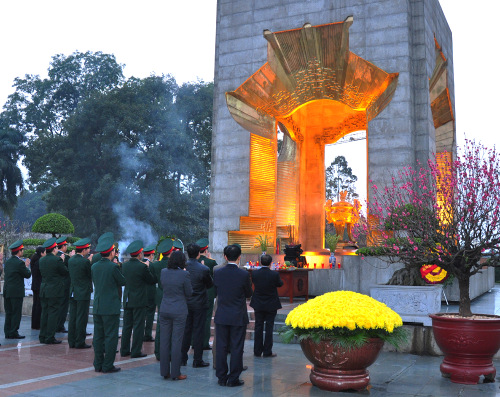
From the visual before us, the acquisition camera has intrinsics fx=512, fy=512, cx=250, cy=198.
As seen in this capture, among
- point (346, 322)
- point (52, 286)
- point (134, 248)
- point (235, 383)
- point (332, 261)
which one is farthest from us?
point (332, 261)

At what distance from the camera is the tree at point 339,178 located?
38938 mm

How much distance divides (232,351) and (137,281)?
89.3 inches

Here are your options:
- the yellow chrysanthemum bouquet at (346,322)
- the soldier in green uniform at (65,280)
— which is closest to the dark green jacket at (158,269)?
the soldier in green uniform at (65,280)

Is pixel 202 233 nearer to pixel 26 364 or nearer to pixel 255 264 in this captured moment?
pixel 255 264

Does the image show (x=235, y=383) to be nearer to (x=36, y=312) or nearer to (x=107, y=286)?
(x=107, y=286)

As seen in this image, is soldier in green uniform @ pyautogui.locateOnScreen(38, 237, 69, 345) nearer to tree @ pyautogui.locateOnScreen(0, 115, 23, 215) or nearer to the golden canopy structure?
the golden canopy structure

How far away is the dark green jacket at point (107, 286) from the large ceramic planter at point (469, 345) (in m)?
4.32

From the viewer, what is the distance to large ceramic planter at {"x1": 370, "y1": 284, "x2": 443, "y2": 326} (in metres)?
8.75

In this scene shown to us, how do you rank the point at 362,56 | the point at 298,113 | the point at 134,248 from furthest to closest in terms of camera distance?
the point at 298,113, the point at 362,56, the point at 134,248

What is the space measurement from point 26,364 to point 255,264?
7.64 meters

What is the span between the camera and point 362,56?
15.0m

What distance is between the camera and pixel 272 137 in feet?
54.1

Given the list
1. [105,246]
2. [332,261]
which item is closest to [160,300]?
[105,246]

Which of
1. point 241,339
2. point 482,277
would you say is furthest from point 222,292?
point 482,277
